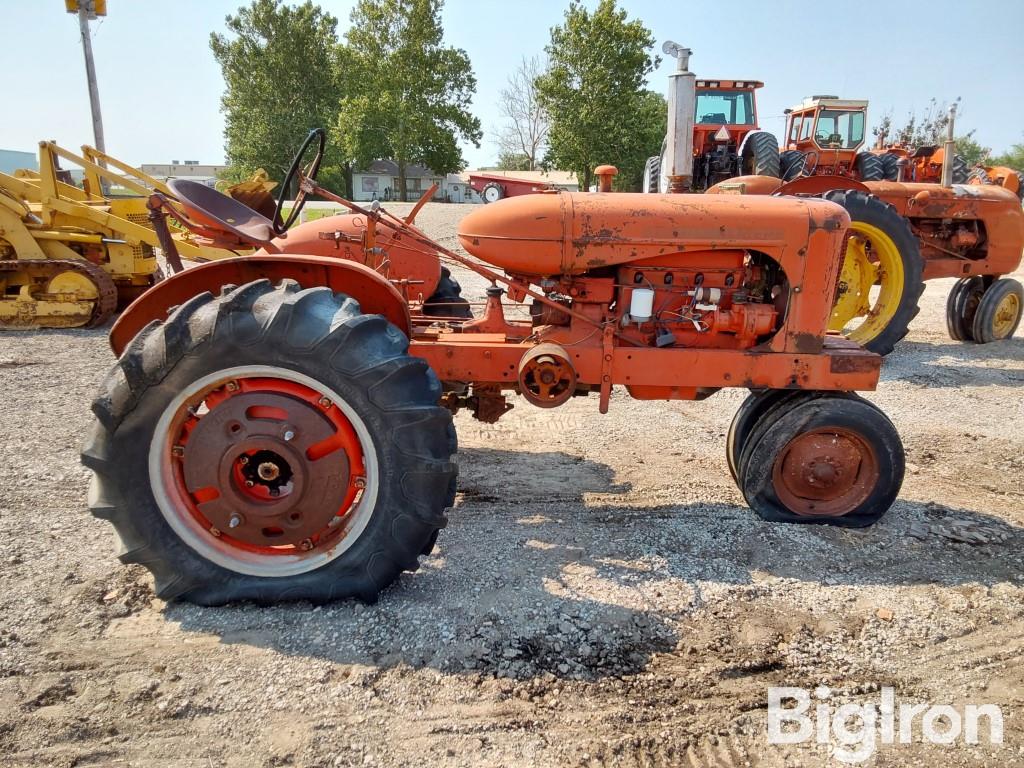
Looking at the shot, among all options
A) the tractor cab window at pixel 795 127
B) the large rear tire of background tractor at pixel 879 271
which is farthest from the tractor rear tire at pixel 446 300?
the tractor cab window at pixel 795 127

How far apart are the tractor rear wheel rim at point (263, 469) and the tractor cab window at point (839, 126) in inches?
436

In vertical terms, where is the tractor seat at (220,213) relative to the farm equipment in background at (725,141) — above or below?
below

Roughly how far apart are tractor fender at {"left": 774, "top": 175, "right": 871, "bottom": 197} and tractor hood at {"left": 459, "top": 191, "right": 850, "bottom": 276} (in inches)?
154

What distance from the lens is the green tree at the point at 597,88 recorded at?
3052 centimetres

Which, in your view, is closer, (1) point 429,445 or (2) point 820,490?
(1) point 429,445

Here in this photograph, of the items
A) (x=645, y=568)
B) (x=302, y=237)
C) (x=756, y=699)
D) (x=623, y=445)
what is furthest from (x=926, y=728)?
(x=302, y=237)

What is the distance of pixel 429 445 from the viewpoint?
8.34 feet

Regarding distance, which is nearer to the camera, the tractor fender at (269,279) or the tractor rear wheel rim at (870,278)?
the tractor fender at (269,279)

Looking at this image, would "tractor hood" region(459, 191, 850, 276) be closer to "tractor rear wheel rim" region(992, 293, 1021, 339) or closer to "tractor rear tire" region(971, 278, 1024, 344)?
"tractor rear tire" region(971, 278, 1024, 344)

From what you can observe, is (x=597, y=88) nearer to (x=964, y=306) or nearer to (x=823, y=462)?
(x=964, y=306)

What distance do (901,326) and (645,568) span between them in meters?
5.06

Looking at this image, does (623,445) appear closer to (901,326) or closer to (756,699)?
(756,699)

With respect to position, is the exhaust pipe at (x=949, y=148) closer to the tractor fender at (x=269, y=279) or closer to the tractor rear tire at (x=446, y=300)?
the tractor rear tire at (x=446, y=300)

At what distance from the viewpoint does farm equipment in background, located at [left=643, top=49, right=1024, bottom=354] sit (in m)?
6.45
